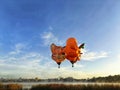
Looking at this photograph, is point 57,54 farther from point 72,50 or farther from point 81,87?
point 81,87

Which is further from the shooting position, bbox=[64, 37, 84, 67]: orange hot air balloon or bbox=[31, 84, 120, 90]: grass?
bbox=[31, 84, 120, 90]: grass

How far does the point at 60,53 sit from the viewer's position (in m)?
24.0

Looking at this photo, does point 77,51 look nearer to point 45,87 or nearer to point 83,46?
point 83,46

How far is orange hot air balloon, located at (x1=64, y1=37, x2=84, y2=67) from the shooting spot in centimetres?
2298

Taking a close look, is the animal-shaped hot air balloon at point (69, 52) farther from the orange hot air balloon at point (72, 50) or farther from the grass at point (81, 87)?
the grass at point (81, 87)

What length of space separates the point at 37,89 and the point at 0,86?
451 cm

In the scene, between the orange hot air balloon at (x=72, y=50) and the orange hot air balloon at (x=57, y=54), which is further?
the orange hot air balloon at (x=57, y=54)

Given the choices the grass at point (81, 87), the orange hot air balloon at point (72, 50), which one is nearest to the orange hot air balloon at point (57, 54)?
the orange hot air balloon at point (72, 50)

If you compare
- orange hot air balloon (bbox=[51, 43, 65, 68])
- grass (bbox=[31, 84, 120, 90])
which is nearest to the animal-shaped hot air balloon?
orange hot air balloon (bbox=[51, 43, 65, 68])

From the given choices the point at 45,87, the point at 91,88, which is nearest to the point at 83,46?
the point at 91,88

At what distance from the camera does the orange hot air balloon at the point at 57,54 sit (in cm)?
2396

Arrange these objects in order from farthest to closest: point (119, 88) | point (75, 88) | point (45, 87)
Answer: point (45, 87) < point (75, 88) < point (119, 88)

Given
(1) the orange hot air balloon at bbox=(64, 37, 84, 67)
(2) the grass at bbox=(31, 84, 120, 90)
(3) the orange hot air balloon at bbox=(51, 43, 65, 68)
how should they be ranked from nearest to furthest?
(1) the orange hot air balloon at bbox=(64, 37, 84, 67)
(3) the orange hot air balloon at bbox=(51, 43, 65, 68)
(2) the grass at bbox=(31, 84, 120, 90)

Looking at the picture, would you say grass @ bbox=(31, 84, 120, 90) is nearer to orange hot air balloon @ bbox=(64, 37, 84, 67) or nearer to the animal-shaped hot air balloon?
the animal-shaped hot air balloon
